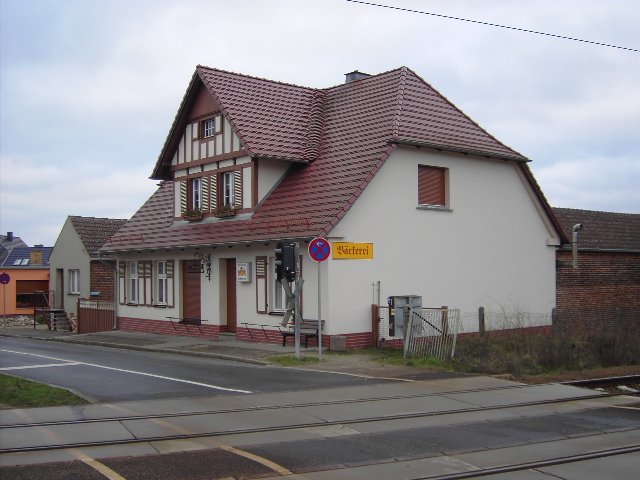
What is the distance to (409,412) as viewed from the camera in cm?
1190

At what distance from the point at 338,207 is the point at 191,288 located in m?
8.02

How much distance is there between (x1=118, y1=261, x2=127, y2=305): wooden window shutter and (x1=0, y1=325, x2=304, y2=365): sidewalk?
51.9 inches

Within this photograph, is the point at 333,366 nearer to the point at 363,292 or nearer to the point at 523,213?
the point at 363,292

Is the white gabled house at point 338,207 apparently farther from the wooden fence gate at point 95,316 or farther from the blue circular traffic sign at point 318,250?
the wooden fence gate at point 95,316

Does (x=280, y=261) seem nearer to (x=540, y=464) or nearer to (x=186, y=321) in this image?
(x=186, y=321)

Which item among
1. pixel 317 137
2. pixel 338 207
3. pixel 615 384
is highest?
pixel 317 137

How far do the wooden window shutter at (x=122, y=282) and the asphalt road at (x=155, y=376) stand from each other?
9172 mm

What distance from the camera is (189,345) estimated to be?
22422 mm

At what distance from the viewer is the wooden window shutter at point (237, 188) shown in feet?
79.3

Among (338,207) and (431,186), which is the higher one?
(431,186)

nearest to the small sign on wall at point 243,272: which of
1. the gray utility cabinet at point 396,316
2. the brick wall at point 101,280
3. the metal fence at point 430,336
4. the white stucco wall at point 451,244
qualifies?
the white stucco wall at point 451,244

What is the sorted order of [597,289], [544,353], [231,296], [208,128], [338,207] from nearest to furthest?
[544,353] → [338,207] → [231,296] → [208,128] → [597,289]

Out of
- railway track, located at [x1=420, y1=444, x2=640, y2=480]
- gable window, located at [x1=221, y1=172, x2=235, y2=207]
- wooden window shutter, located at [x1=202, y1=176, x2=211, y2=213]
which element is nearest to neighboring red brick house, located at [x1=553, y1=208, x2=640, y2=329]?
gable window, located at [x1=221, y1=172, x2=235, y2=207]

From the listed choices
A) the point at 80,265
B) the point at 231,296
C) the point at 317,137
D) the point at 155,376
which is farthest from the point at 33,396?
the point at 80,265
